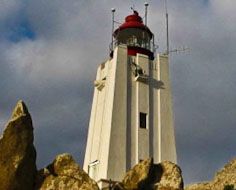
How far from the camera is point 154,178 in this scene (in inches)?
866

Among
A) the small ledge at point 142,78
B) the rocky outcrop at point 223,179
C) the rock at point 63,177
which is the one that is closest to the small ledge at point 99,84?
the small ledge at point 142,78

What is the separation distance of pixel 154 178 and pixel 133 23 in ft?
56.9

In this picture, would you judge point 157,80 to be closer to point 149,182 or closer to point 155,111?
point 155,111

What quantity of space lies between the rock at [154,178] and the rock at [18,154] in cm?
408

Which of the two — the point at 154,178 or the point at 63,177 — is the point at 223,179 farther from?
the point at 63,177

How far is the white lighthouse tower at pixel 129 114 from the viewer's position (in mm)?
31312

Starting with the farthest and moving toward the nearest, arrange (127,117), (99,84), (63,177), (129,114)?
(99,84) < (129,114) < (127,117) < (63,177)

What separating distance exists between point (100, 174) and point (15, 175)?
11919 millimetres

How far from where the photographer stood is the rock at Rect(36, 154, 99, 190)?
66.0 feet

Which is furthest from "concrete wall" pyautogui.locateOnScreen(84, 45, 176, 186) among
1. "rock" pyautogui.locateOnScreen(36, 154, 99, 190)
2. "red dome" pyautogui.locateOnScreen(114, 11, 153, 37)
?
"rock" pyautogui.locateOnScreen(36, 154, 99, 190)

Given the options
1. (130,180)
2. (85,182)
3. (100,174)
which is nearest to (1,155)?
(85,182)

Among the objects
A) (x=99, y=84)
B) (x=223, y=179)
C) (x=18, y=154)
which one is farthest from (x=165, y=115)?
(x=18, y=154)

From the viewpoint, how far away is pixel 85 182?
2042cm

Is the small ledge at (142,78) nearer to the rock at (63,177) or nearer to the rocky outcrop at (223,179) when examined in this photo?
the rocky outcrop at (223,179)
